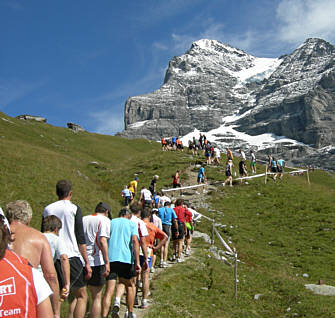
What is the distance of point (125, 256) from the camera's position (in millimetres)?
7488

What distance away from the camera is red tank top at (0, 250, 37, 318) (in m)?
2.54

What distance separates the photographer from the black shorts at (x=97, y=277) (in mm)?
7047

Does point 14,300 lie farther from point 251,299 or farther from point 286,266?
point 286,266

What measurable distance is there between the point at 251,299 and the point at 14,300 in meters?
10.2

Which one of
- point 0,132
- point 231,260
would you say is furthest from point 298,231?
point 0,132

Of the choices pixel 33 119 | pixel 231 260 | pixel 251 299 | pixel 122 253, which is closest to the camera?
pixel 122 253

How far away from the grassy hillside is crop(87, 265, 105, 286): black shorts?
2.14m

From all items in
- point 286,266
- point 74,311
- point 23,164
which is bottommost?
point 286,266

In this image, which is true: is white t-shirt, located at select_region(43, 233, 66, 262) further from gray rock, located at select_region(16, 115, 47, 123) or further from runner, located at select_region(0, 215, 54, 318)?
gray rock, located at select_region(16, 115, 47, 123)

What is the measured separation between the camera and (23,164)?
73.2ft

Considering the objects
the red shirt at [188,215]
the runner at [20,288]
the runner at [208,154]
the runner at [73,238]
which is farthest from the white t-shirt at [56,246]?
the runner at [208,154]

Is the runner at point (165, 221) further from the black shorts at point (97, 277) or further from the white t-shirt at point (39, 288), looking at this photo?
the white t-shirt at point (39, 288)

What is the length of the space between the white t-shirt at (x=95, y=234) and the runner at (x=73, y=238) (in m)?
0.70

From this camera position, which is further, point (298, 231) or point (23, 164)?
point (23, 164)
